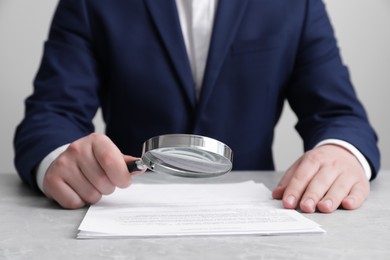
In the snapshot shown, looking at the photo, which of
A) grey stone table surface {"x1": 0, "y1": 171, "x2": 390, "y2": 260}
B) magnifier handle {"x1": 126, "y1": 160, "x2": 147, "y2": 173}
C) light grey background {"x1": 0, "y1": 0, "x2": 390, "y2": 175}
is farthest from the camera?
light grey background {"x1": 0, "y1": 0, "x2": 390, "y2": 175}

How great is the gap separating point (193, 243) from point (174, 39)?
0.78 m

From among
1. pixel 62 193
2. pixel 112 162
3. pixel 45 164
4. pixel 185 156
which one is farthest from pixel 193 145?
pixel 45 164

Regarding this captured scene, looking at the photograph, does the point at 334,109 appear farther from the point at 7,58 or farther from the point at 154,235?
the point at 7,58

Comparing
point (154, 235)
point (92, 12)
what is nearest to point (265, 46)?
point (92, 12)

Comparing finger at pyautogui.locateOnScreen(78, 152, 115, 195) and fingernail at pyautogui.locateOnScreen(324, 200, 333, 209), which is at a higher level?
finger at pyautogui.locateOnScreen(78, 152, 115, 195)

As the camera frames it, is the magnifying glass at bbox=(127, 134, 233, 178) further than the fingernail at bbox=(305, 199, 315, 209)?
No

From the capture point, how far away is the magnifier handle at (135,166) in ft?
2.50

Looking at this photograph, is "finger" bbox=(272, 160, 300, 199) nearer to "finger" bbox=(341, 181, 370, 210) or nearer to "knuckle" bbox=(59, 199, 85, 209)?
"finger" bbox=(341, 181, 370, 210)

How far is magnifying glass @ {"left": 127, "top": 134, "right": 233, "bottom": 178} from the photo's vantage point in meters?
0.66

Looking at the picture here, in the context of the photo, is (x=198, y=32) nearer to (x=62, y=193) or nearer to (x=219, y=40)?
(x=219, y=40)

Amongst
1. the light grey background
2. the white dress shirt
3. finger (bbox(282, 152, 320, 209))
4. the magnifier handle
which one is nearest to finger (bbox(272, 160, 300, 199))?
finger (bbox(282, 152, 320, 209))

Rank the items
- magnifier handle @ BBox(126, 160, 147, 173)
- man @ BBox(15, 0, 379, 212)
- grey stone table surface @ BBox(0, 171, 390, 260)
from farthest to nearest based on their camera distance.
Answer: man @ BBox(15, 0, 379, 212), magnifier handle @ BBox(126, 160, 147, 173), grey stone table surface @ BBox(0, 171, 390, 260)

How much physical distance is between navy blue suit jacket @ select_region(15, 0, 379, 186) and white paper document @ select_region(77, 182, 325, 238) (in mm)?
379

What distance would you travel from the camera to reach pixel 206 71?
52.8 inches
